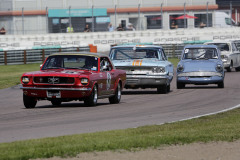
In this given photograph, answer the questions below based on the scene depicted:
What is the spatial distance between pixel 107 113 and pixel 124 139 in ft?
15.0

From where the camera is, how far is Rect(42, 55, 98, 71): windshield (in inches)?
600

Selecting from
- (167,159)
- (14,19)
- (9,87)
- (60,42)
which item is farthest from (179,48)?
(167,159)

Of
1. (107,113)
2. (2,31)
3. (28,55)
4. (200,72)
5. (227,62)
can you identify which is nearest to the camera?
(107,113)

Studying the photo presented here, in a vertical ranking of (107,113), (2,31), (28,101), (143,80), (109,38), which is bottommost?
(107,113)

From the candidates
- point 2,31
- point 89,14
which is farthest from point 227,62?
point 89,14

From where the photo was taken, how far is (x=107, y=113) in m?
13.4

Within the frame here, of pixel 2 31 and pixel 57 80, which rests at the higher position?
pixel 2 31

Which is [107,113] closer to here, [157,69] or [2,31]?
[157,69]

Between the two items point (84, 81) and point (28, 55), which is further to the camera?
point (28, 55)

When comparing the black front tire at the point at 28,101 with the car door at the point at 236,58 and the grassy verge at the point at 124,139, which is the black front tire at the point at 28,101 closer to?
the grassy verge at the point at 124,139

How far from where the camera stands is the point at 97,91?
14984 mm

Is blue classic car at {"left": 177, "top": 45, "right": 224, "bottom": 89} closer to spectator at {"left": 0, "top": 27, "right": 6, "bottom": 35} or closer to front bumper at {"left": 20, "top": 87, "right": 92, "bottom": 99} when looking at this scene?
front bumper at {"left": 20, "top": 87, "right": 92, "bottom": 99}

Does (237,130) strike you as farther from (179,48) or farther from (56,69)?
(179,48)

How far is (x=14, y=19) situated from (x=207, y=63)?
2691 centimetres
